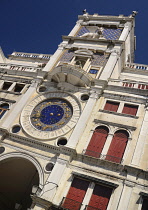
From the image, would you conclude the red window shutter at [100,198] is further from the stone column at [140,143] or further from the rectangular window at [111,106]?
the rectangular window at [111,106]

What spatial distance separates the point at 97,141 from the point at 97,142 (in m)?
0.09

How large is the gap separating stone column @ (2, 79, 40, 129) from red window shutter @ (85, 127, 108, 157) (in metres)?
6.83

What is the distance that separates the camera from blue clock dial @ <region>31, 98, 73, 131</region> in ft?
62.0

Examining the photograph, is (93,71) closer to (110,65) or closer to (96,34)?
(110,65)

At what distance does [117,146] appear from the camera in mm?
16688

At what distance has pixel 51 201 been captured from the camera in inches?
569

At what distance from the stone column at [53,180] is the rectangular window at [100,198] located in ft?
7.68

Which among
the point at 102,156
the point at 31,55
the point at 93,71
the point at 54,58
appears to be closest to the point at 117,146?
the point at 102,156

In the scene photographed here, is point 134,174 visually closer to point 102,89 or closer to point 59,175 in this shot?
point 59,175

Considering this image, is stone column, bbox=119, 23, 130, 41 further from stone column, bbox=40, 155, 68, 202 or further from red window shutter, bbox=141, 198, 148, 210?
red window shutter, bbox=141, 198, 148, 210

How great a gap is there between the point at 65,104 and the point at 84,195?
794 centimetres

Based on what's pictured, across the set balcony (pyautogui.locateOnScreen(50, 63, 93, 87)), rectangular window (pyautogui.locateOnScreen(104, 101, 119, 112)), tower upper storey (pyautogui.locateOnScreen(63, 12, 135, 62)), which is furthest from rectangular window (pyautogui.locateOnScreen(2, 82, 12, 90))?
rectangular window (pyautogui.locateOnScreen(104, 101, 119, 112))

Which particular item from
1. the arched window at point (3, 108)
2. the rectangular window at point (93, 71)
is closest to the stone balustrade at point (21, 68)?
the arched window at point (3, 108)

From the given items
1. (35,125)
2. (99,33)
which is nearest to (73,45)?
(99,33)
